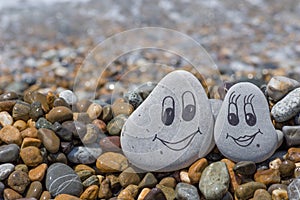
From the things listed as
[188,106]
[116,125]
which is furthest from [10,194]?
[188,106]

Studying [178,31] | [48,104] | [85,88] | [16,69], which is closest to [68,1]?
[178,31]

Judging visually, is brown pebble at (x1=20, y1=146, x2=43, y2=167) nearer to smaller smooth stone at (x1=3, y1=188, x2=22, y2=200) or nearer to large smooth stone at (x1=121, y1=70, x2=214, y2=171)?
smaller smooth stone at (x1=3, y1=188, x2=22, y2=200)

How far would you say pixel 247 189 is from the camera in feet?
7.50

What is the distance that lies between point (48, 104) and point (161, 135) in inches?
31.2

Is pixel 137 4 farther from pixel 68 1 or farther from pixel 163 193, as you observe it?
pixel 163 193

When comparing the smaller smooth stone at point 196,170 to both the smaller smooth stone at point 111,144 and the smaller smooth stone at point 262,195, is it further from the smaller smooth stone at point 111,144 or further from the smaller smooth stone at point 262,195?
the smaller smooth stone at point 111,144

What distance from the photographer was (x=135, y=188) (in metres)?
2.38

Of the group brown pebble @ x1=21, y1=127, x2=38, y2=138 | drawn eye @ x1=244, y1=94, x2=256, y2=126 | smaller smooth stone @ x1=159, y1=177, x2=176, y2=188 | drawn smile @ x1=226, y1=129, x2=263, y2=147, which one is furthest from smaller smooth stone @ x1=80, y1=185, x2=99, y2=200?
drawn eye @ x1=244, y1=94, x2=256, y2=126

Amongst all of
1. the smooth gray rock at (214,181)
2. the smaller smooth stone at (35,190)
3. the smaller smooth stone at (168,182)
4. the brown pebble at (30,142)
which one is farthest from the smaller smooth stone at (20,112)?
the smooth gray rock at (214,181)

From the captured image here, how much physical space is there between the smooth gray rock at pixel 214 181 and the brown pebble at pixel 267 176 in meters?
0.20

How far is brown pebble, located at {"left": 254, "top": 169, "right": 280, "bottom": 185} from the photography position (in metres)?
2.35

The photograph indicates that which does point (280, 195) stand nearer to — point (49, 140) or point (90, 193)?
point (90, 193)

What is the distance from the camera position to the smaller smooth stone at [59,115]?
262cm

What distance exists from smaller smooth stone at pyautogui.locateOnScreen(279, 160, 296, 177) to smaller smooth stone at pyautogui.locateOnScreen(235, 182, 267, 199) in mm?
152
